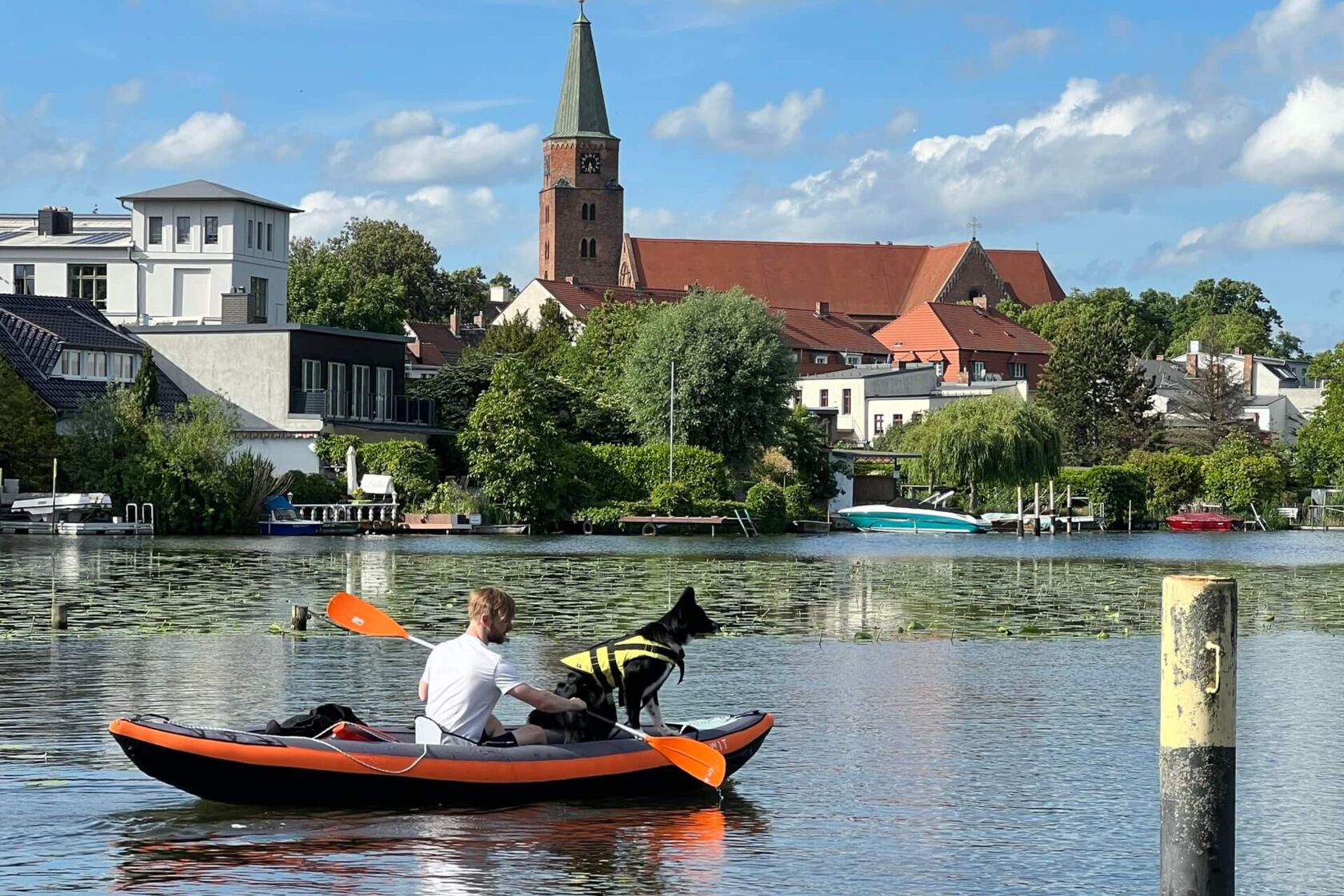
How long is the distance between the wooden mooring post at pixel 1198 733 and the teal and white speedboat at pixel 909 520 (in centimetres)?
6933

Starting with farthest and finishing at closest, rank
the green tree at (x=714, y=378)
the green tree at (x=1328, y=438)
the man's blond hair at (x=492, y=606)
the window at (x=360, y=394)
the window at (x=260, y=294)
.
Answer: the green tree at (x=1328, y=438) < the window at (x=260, y=294) < the green tree at (x=714, y=378) < the window at (x=360, y=394) < the man's blond hair at (x=492, y=606)

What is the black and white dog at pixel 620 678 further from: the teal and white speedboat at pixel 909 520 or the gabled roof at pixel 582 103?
the gabled roof at pixel 582 103

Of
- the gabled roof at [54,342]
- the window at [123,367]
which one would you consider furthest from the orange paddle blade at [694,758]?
the window at [123,367]

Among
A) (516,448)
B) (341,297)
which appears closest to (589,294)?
(341,297)

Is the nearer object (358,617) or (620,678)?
(620,678)

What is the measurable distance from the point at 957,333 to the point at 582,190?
42429 millimetres

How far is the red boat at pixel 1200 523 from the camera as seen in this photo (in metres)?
89.9

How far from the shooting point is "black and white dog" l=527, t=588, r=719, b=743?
14394mm

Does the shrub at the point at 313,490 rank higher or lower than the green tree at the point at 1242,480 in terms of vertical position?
lower

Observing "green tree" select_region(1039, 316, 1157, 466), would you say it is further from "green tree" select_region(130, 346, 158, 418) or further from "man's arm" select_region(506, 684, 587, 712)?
"man's arm" select_region(506, 684, 587, 712)

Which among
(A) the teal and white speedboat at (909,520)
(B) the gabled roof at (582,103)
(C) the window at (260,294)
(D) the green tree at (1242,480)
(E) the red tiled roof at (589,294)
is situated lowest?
(A) the teal and white speedboat at (909,520)

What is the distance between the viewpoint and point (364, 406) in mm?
73000

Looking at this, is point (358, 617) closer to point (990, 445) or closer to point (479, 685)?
point (479, 685)

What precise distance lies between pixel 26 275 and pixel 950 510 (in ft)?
138
